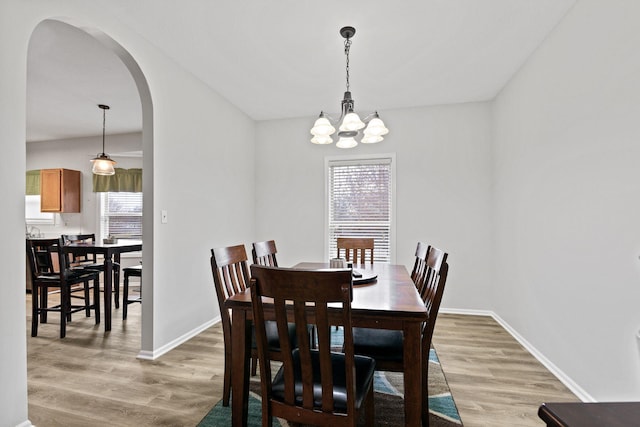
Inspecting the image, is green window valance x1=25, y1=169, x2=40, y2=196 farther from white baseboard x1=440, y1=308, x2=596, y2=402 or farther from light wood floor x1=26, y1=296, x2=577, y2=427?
white baseboard x1=440, y1=308, x2=596, y2=402

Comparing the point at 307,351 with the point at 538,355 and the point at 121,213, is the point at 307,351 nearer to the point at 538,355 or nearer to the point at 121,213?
the point at 538,355

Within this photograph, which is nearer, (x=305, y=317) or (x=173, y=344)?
(x=305, y=317)

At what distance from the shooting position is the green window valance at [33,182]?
561 centimetres

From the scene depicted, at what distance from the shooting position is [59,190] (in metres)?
5.29

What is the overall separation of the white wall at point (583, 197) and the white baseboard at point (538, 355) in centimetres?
4

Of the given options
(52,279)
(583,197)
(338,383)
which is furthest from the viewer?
(52,279)

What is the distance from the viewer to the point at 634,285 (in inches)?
66.3

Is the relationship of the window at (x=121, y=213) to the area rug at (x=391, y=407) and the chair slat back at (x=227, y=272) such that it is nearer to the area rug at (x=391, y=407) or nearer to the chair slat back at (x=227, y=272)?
the chair slat back at (x=227, y=272)

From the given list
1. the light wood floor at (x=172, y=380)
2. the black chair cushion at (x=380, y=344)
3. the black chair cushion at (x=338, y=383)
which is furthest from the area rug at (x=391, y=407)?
the black chair cushion at (x=338, y=383)

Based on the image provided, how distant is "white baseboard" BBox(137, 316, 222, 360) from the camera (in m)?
2.62

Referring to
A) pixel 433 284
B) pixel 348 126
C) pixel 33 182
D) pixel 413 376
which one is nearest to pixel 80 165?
pixel 33 182

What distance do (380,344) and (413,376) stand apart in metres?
0.34

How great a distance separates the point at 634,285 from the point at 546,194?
1035 mm

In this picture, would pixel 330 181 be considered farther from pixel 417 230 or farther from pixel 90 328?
pixel 90 328
